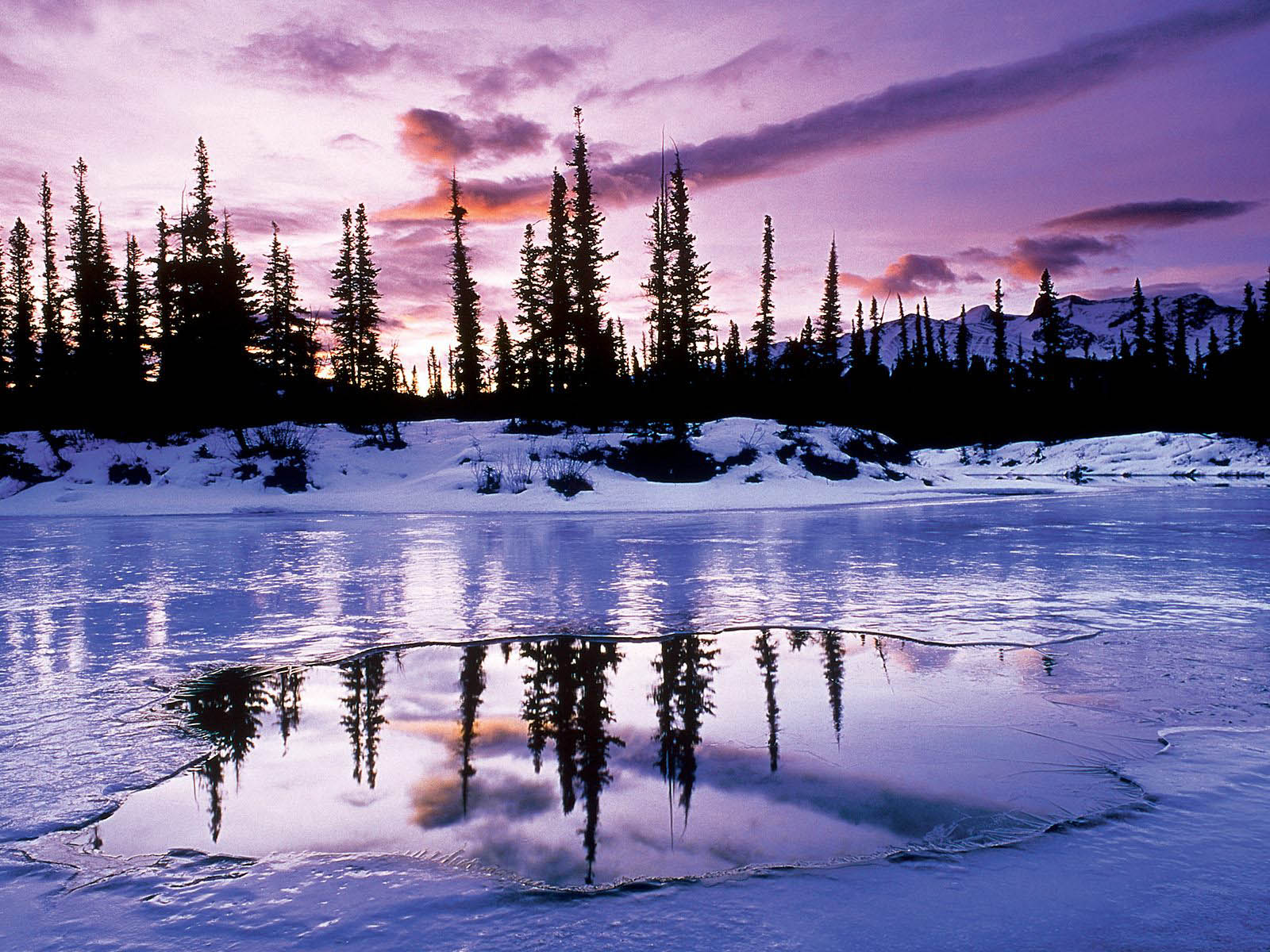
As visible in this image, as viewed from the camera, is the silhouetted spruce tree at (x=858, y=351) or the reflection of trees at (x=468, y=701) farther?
the silhouetted spruce tree at (x=858, y=351)

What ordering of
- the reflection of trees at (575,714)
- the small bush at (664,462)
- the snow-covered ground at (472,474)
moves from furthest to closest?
the small bush at (664,462), the snow-covered ground at (472,474), the reflection of trees at (575,714)

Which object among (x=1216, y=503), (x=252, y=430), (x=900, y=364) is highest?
(x=900, y=364)

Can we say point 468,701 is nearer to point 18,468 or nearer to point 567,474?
point 567,474

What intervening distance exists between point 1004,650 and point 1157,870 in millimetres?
3342

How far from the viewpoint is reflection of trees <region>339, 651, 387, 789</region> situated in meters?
3.89

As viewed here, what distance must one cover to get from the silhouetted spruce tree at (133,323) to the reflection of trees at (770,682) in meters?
36.8

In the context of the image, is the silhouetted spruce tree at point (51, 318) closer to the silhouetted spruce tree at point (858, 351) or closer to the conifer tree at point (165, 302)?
the conifer tree at point (165, 302)

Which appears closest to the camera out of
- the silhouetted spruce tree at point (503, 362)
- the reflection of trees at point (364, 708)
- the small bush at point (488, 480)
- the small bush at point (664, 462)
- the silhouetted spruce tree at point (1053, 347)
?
the reflection of trees at point (364, 708)

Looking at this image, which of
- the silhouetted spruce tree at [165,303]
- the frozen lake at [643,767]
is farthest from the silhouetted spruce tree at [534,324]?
the frozen lake at [643,767]

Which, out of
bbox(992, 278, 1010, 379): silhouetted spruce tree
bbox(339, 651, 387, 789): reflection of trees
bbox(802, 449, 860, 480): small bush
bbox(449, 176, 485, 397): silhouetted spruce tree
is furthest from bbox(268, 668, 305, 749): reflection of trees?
bbox(992, 278, 1010, 379): silhouetted spruce tree

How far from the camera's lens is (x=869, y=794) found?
340 centimetres

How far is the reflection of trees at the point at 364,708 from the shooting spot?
3895 millimetres

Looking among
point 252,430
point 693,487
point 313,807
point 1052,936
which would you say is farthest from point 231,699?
point 252,430

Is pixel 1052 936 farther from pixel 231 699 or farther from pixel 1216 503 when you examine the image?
pixel 1216 503
